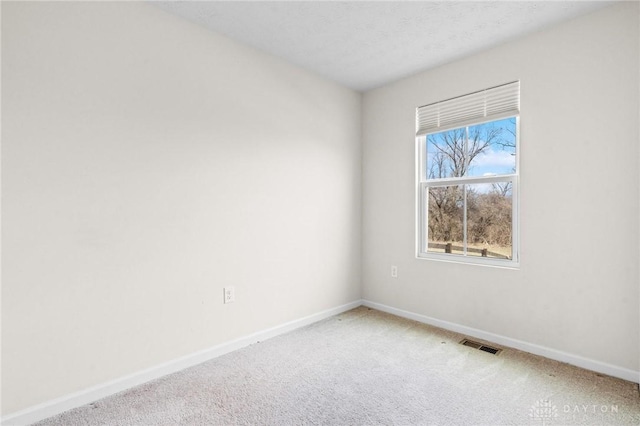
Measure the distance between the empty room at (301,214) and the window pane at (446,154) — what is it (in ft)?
0.06

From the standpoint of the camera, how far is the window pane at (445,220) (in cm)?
302

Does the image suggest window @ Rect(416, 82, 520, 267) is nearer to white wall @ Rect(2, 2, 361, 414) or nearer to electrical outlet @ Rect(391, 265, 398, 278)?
electrical outlet @ Rect(391, 265, 398, 278)

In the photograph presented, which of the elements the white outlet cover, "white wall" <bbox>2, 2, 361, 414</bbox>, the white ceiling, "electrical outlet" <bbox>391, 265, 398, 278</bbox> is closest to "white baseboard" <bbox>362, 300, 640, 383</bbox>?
"electrical outlet" <bbox>391, 265, 398, 278</bbox>

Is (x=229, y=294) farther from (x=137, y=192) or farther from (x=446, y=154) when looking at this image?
(x=446, y=154)

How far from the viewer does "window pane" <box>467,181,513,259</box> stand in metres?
2.70

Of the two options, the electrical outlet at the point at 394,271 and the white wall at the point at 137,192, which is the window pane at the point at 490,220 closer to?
the electrical outlet at the point at 394,271

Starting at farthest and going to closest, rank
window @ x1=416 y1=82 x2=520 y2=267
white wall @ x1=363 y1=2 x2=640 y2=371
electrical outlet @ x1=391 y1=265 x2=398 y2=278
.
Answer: electrical outlet @ x1=391 y1=265 x2=398 y2=278 < window @ x1=416 y1=82 x2=520 y2=267 < white wall @ x1=363 y1=2 x2=640 y2=371

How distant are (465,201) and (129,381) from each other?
9.60 ft

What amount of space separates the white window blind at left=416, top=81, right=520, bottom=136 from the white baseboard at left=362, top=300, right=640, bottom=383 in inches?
70.3

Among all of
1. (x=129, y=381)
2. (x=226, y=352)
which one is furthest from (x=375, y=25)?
(x=129, y=381)

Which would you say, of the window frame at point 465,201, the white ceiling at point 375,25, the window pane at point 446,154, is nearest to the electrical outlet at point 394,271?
the window frame at point 465,201

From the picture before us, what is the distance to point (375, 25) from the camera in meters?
2.33

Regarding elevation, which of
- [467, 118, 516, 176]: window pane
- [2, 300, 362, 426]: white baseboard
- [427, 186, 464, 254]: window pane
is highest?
[467, 118, 516, 176]: window pane

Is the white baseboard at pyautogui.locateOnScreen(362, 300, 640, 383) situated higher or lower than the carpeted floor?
higher
